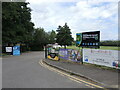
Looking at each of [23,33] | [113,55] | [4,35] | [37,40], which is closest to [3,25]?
[4,35]

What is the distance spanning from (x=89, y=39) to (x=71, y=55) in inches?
104

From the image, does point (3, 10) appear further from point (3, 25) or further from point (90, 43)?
point (90, 43)

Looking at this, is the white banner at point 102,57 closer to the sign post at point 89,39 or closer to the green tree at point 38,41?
the sign post at point 89,39

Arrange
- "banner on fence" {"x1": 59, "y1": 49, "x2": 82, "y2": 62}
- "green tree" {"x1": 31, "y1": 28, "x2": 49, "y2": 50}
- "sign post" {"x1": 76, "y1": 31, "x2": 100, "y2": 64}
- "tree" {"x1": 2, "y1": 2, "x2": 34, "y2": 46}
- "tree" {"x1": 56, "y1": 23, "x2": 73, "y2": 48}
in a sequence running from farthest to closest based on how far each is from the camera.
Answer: "tree" {"x1": 56, "y1": 23, "x2": 73, "y2": 48}, "green tree" {"x1": 31, "y1": 28, "x2": 49, "y2": 50}, "tree" {"x1": 2, "y1": 2, "x2": 34, "y2": 46}, "banner on fence" {"x1": 59, "y1": 49, "x2": 82, "y2": 62}, "sign post" {"x1": 76, "y1": 31, "x2": 100, "y2": 64}

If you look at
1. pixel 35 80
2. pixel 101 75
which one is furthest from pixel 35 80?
pixel 101 75

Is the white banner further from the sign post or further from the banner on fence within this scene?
the sign post

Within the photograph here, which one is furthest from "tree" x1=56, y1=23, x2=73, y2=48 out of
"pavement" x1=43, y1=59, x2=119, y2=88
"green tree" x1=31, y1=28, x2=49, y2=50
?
"pavement" x1=43, y1=59, x2=119, y2=88

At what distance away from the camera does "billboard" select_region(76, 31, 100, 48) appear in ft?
40.3

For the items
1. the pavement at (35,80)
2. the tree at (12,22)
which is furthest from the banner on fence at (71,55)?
the tree at (12,22)

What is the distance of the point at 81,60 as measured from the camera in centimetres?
1276

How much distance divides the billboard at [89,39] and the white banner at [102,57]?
1107mm

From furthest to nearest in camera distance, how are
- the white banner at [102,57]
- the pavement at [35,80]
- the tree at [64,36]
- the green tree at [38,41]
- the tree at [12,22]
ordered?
the tree at [64,36]
the green tree at [38,41]
the tree at [12,22]
the white banner at [102,57]
the pavement at [35,80]

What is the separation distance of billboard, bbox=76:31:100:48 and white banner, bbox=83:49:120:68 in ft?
3.63

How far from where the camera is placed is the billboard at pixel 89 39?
40.3ft
